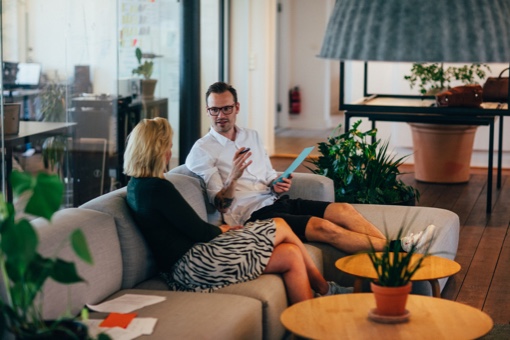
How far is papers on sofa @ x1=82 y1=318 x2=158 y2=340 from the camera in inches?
118

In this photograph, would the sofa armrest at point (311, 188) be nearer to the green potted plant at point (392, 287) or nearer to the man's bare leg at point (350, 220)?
the man's bare leg at point (350, 220)

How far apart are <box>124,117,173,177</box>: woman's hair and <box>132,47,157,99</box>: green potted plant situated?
117 inches

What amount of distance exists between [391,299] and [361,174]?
2615mm

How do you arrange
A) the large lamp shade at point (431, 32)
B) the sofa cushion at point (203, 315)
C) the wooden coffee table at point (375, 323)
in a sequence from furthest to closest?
1. the sofa cushion at point (203, 315)
2. the wooden coffee table at point (375, 323)
3. the large lamp shade at point (431, 32)

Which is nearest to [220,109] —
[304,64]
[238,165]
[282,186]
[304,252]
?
[238,165]

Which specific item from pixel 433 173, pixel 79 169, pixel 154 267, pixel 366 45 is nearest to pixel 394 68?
pixel 433 173

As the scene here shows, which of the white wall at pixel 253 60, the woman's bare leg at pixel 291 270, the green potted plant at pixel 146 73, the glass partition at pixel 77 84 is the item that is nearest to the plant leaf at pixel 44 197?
the woman's bare leg at pixel 291 270

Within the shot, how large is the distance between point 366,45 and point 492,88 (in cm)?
626

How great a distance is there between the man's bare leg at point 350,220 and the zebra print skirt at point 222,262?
0.79 metres

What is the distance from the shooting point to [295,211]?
4.76m

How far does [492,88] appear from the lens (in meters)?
7.57

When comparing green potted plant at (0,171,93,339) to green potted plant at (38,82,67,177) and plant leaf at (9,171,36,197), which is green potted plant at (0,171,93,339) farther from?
green potted plant at (38,82,67,177)

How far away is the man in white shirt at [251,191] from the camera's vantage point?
4441 mm

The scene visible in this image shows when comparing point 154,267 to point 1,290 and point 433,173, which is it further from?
point 433,173
